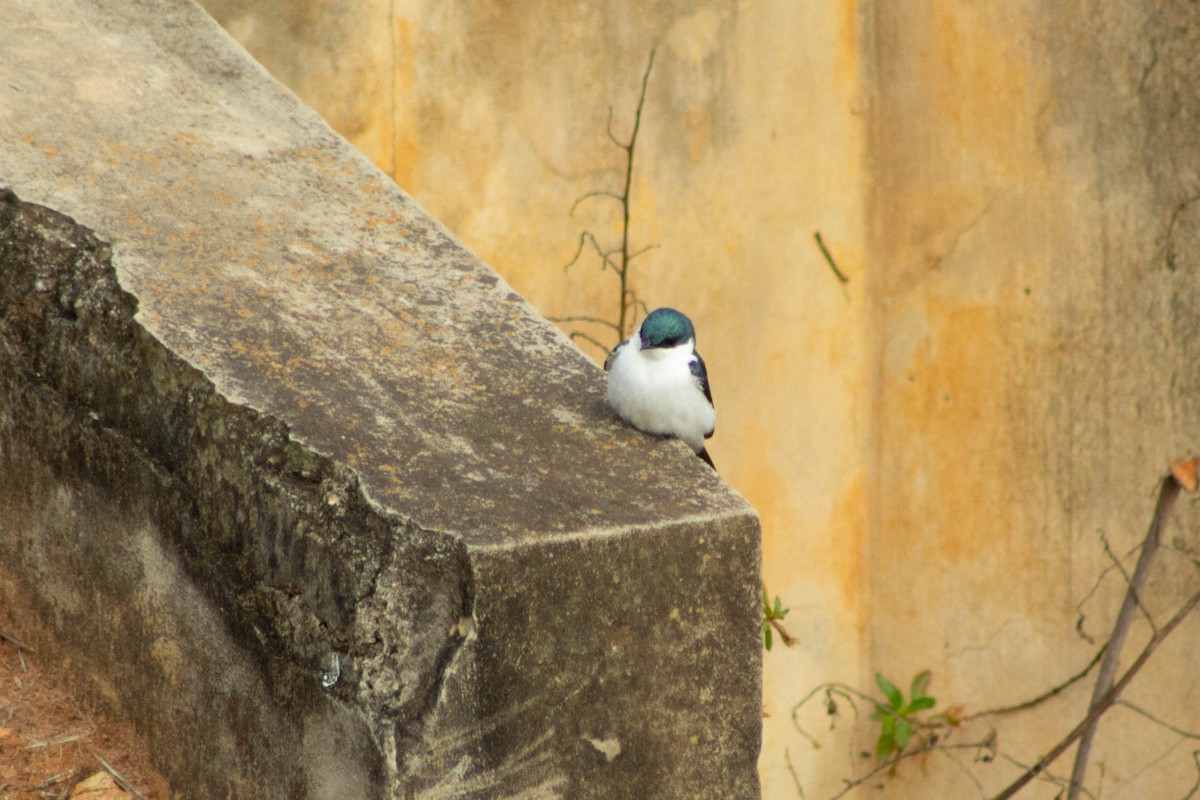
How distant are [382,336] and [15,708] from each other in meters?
1.03

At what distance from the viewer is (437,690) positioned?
79.7 inches

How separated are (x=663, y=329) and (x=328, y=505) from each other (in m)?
1.03

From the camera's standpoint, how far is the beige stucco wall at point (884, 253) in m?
4.64

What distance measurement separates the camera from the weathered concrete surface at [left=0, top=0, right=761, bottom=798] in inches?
81.3

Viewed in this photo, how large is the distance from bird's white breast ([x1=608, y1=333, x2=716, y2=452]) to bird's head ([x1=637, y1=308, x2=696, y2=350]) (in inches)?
0.7

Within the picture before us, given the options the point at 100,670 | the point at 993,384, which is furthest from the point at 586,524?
the point at 993,384

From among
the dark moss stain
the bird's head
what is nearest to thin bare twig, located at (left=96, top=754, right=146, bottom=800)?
the dark moss stain

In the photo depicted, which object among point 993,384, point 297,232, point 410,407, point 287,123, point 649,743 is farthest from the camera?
point 993,384

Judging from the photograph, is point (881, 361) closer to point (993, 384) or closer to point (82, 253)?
point (993, 384)

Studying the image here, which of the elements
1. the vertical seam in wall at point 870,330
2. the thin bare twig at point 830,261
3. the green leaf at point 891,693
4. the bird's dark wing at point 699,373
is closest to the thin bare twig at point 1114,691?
the green leaf at point 891,693

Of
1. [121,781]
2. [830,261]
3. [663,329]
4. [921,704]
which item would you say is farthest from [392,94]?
[921,704]

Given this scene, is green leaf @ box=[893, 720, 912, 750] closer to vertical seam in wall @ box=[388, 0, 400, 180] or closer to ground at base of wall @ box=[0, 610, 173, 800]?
vertical seam in wall @ box=[388, 0, 400, 180]

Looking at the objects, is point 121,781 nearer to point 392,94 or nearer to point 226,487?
point 226,487

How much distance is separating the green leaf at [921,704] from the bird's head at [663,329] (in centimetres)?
284
